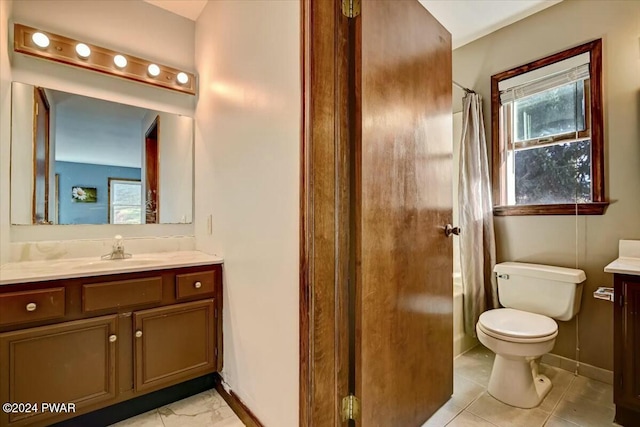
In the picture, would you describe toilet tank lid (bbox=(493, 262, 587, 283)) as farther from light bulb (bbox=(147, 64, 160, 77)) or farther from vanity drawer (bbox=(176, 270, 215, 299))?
light bulb (bbox=(147, 64, 160, 77))

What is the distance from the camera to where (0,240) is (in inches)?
59.0

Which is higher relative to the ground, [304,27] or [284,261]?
[304,27]

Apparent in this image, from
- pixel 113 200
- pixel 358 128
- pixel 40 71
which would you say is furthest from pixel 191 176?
pixel 358 128

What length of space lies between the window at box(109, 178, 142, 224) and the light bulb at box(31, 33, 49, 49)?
0.82 meters

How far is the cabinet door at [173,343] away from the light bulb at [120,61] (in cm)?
158

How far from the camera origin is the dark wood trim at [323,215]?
3.52 ft

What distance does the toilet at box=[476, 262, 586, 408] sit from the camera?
1.56 metres

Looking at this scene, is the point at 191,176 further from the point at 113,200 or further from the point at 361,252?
the point at 361,252

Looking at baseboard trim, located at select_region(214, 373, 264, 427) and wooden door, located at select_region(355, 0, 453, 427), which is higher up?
wooden door, located at select_region(355, 0, 453, 427)

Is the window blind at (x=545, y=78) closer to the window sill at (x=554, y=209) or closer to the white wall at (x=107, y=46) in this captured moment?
the window sill at (x=554, y=209)

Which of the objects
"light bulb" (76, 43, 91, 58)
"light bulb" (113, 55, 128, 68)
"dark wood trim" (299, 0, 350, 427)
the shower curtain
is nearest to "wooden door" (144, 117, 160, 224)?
"light bulb" (113, 55, 128, 68)

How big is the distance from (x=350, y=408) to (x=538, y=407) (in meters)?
1.19

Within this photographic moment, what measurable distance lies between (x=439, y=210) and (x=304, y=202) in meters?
0.88

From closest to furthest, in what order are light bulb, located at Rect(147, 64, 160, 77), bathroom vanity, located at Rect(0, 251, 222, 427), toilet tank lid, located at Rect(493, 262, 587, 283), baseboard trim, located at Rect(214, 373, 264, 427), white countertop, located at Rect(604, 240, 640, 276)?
bathroom vanity, located at Rect(0, 251, 222, 427)
baseboard trim, located at Rect(214, 373, 264, 427)
white countertop, located at Rect(604, 240, 640, 276)
toilet tank lid, located at Rect(493, 262, 587, 283)
light bulb, located at Rect(147, 64, 160, 77)
